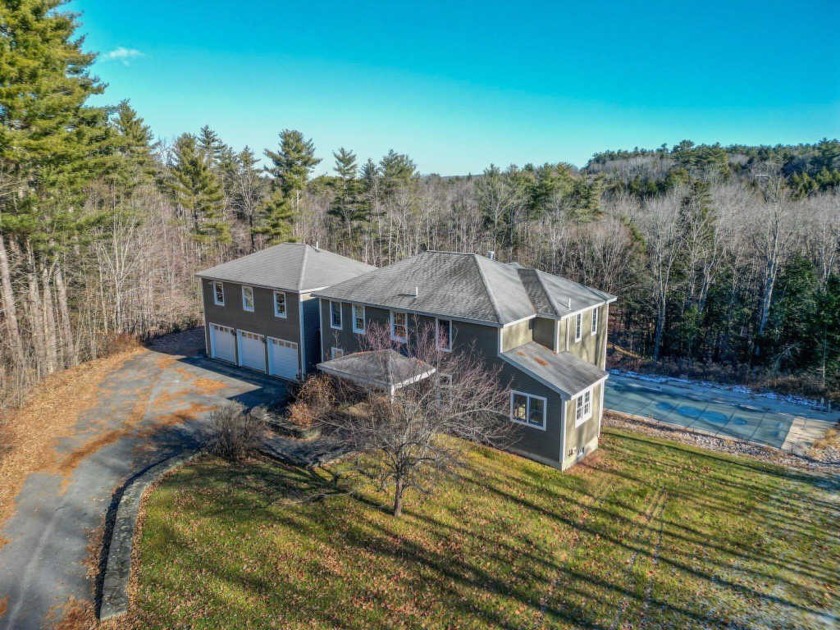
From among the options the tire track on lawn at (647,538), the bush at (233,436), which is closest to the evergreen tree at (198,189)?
the bush at (233,436)

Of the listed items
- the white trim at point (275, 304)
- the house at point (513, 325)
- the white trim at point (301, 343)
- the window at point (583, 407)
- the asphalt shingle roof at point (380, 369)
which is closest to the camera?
the asphalt shingle roof at point (380, 369)

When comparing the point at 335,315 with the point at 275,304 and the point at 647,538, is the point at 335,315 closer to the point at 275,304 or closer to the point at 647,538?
the point at 275,304

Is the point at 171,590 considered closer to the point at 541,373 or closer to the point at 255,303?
the point at 541,373

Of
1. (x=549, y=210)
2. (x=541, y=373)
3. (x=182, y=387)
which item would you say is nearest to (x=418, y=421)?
(x=541, y=373)

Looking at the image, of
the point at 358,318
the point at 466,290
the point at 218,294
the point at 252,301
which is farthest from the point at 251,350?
the point at 466,290

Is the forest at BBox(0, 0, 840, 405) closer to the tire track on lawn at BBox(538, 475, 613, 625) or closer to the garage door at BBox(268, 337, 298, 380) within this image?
the garage door at BBox(268, 337, 298, 380)

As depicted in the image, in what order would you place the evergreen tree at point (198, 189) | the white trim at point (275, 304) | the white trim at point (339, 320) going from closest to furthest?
the white trim at point (339, 320), the white trim at point (275, 304), the evergreen tree at point (198, 189)

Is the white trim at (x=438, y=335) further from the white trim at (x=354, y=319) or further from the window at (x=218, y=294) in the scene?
the window at (x=218, y=294)

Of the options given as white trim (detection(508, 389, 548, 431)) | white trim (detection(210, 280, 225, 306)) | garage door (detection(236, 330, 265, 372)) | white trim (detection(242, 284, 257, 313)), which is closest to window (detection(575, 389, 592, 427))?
white trim (detection(508, 389, 548, 431))
